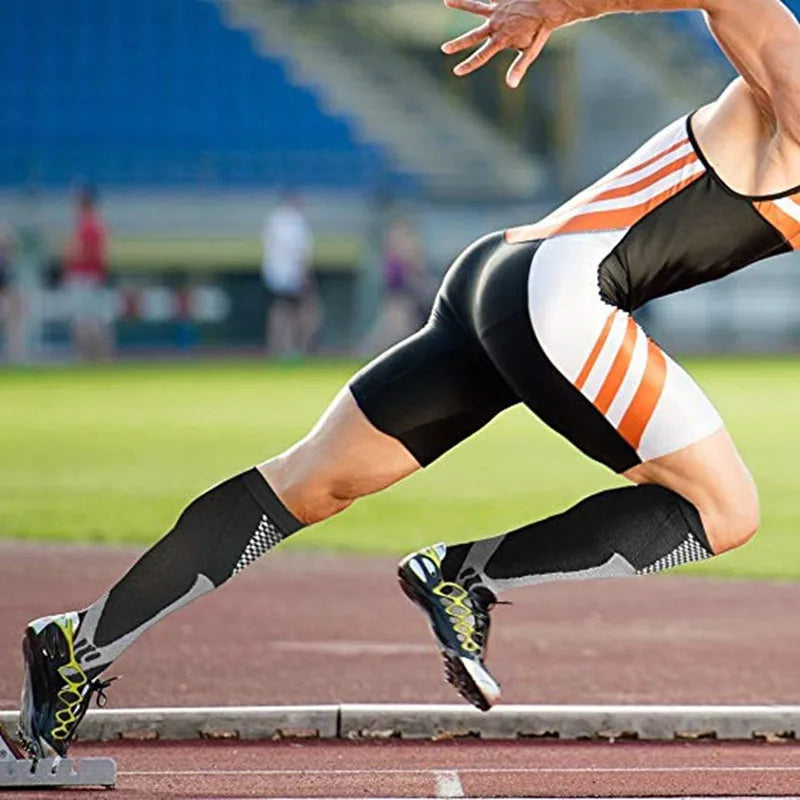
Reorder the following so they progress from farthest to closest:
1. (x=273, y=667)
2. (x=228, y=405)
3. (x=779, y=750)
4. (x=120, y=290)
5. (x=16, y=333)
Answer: (x=120, y=290) → (x=16, y=333) → (x=228, y=405) → (x=273, y=667) → (x=779, y=750)

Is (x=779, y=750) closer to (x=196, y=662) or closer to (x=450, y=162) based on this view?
(x=196, y=662)

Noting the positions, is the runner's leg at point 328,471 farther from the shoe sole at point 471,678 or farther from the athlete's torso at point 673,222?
the shoe sole at point 471,678

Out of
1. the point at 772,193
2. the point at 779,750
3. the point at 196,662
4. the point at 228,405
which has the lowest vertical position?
the point at 228,405

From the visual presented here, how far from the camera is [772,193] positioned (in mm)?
4867

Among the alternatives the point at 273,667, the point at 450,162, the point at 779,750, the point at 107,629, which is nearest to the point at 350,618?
the point at 273,667

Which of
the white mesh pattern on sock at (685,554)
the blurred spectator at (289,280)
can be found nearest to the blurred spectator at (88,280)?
the blurred spectator at (289,280)

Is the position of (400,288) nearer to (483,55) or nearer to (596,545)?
(483,55)

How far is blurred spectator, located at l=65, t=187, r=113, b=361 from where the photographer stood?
29922 mm

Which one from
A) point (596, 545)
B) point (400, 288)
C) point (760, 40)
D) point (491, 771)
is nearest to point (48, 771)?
point (491, 771)

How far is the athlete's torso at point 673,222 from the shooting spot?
491 centimetres

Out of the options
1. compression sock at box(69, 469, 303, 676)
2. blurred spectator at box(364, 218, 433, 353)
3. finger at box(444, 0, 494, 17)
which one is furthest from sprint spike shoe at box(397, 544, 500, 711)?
blurred spectator at box(364, 218, 433, 353)

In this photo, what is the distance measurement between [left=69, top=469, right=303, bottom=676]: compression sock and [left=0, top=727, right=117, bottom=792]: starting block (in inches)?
10.5

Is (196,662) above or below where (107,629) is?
below

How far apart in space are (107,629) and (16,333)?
27.2 meters
